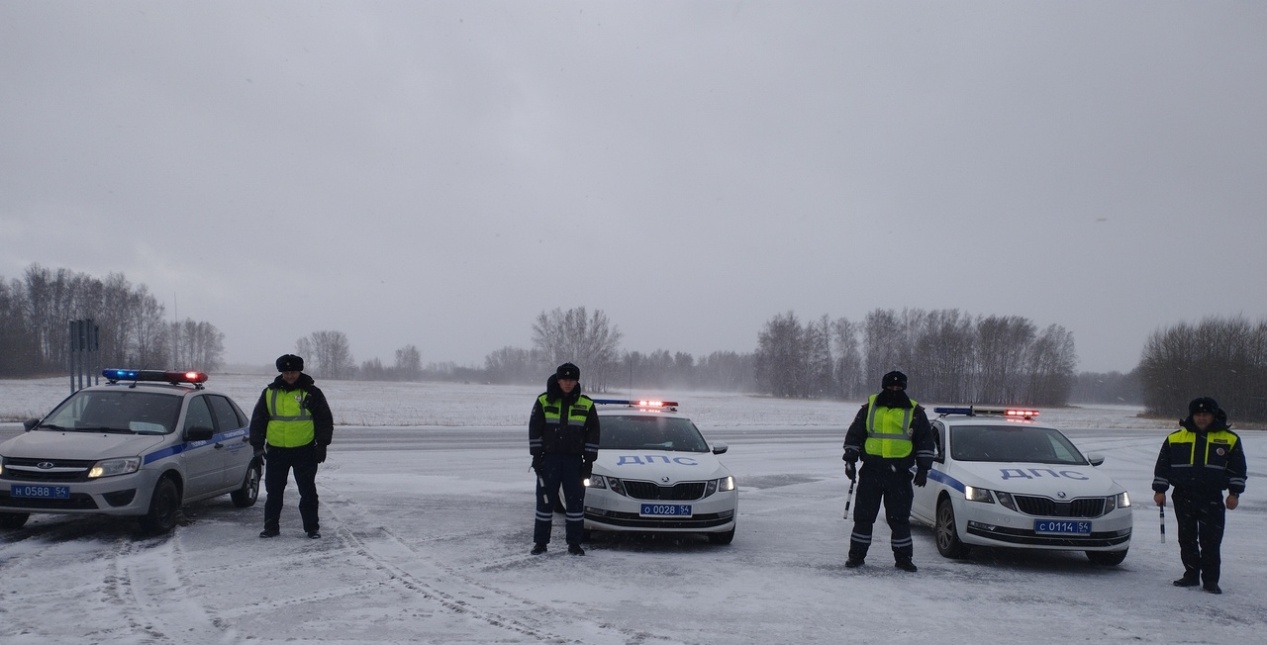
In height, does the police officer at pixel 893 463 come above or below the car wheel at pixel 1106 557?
above

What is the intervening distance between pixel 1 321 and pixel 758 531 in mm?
101330

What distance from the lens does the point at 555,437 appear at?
8.36 meters

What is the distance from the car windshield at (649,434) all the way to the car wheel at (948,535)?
9.10ft

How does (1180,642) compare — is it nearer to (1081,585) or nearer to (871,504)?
(1081,585)

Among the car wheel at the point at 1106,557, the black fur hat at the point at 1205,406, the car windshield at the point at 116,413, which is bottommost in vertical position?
the car wheel at the point at 1106,557

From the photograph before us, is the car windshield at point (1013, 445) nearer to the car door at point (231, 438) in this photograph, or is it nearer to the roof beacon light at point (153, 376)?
the car door at point (231, 438)

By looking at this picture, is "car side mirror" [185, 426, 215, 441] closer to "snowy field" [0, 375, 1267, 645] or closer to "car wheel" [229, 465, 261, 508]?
"snowy field" [0, 375, 1267, 645]

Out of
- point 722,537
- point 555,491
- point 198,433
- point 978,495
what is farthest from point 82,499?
point 978,495

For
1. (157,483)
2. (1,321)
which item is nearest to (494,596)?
(157,483)

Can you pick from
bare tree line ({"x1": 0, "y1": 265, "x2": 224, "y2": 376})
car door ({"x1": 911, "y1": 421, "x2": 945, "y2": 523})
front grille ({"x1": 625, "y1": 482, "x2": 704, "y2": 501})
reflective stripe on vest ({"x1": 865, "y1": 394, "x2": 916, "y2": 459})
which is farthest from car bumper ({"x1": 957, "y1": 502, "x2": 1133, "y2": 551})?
bare tree line ({"x1": 0, "y1": 265, "x2": 224, "y2": 376})

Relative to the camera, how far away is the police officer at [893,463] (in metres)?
8.03

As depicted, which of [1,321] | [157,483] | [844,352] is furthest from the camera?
[844,352]

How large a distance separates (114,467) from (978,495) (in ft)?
28.8

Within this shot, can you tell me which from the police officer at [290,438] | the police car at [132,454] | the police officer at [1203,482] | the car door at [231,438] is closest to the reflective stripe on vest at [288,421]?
the police officer at [290,438]
